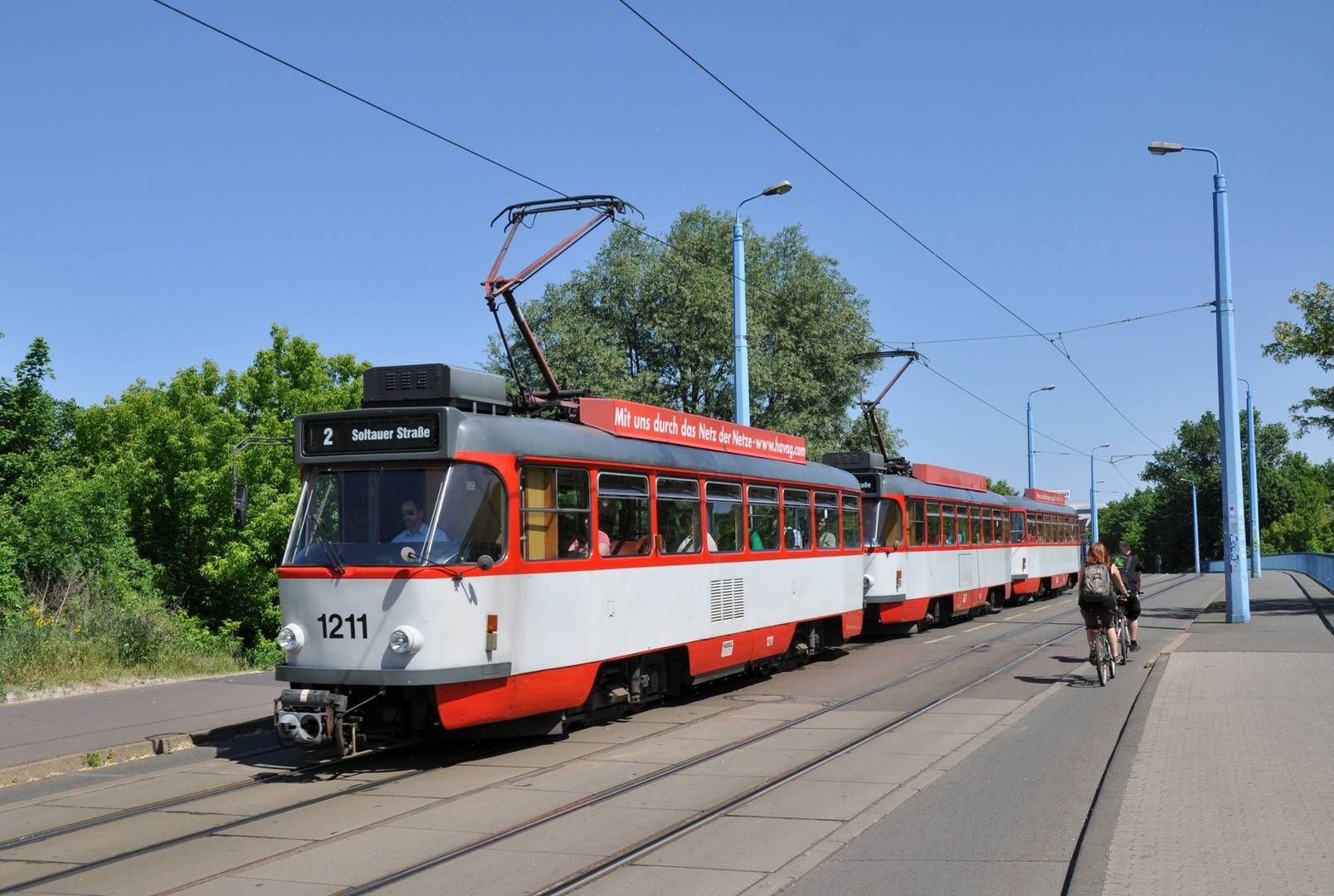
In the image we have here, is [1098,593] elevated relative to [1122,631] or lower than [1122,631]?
elevated

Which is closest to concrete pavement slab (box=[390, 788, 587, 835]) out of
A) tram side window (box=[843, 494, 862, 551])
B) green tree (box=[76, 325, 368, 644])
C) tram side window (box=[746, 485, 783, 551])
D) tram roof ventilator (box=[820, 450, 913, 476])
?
tram side window (box=[746, 485, 783, 551])

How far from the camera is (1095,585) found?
14.8 m

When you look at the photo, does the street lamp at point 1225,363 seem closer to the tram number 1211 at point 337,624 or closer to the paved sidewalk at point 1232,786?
the paved sidewalk at point 1232,786

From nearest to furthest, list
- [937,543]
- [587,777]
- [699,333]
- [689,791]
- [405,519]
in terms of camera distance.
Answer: [689,791] → [587,777] → [405,519] → [937,543] → [699,333]

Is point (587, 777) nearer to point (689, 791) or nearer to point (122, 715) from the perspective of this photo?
point (689, 791)

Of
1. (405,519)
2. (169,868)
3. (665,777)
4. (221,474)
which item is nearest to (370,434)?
(405,519)

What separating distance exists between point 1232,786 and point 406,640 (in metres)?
5.82

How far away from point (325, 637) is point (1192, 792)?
6.28 m

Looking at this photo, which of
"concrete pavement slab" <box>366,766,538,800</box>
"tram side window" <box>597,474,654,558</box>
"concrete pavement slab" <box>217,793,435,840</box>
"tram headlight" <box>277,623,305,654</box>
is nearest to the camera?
"concrete pavement slab" <box>217,793,435,840</box>

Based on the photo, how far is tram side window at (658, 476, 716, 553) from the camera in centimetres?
1280

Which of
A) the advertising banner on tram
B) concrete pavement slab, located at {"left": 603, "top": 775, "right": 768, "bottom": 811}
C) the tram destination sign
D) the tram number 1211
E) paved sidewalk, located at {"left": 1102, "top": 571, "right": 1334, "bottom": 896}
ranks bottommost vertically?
concrete pavement slab, located at {"left": 603, "top": 775, "right": 768, "bottom": 811}

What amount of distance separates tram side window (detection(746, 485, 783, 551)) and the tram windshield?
560 centimetres

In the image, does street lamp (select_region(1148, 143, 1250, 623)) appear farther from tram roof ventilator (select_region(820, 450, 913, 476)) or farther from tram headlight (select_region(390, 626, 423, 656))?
tram headlight (select_region(390, 626, 423, 656))

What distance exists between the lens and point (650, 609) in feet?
40.6
